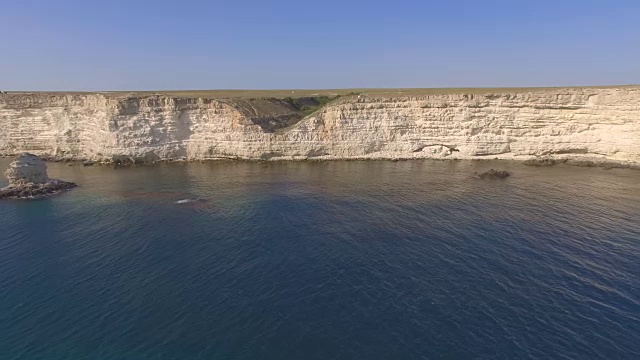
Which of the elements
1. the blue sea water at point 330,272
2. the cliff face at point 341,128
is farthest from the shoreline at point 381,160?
the blue sea water at point 330,272

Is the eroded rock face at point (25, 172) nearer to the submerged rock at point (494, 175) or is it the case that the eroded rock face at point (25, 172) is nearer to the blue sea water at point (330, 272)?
the blue sea water at point (330, 272)

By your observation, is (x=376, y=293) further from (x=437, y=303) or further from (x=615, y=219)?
(x=615, y=219)

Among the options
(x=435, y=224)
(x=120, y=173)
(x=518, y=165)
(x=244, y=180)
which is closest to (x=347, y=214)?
(x=435, y=224)

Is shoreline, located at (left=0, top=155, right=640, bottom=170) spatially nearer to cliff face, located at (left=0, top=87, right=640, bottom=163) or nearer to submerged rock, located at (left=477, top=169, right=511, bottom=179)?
cliff face, located at (left=0, top=87, right=640, bottom=163)

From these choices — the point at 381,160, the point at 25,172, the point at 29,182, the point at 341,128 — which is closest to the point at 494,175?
the point at 381,160

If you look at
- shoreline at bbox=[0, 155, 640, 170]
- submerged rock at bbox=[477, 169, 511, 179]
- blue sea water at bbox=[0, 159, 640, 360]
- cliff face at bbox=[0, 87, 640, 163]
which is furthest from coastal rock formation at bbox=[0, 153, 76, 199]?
submerged rock at bbox=[477, 169, 511, 179]

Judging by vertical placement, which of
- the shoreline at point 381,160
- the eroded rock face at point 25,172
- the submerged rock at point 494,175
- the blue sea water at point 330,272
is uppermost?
the eroded rock face at point 25,172
